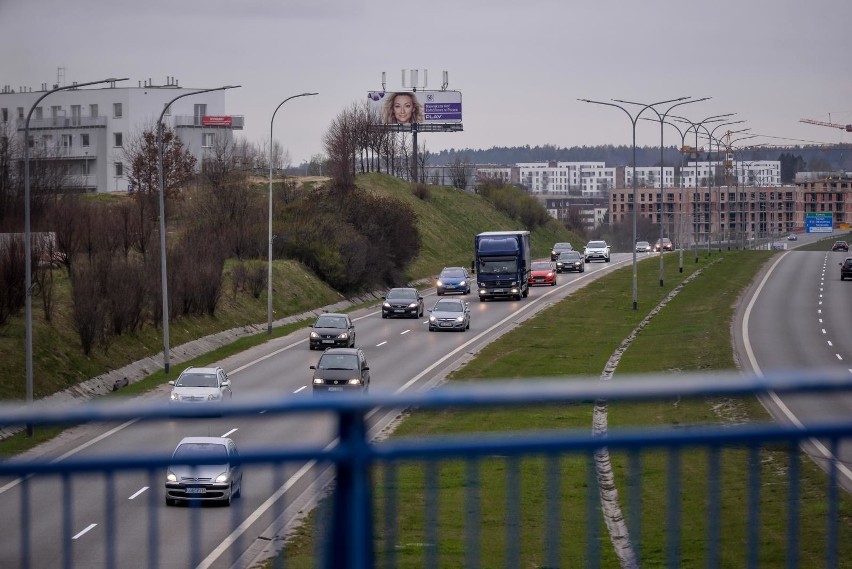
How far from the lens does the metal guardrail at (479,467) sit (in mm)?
3779

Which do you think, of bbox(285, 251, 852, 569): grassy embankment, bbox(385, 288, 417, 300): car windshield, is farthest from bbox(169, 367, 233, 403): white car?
bbox(385, 288, 417, 300): car windshield

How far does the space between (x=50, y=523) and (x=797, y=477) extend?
2.85m

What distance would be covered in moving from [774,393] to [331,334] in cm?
3791

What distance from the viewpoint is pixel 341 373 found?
100 feet

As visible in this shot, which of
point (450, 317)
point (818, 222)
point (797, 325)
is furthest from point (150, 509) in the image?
point (818, 222)

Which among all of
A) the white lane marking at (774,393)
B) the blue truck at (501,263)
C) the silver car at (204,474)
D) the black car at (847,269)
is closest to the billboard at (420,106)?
the white lane marking at (774,393)

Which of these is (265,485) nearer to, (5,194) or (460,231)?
(5,194)

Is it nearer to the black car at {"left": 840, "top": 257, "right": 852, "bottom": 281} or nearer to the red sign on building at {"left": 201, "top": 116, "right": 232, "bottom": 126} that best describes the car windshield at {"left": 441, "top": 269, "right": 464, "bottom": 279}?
the black car at {"left": 840, "top": 257, "right": 852, "bottom": 281}

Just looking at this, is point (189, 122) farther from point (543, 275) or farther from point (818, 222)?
point (818, 222)

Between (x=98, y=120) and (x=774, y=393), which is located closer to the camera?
(x=774, y=393)

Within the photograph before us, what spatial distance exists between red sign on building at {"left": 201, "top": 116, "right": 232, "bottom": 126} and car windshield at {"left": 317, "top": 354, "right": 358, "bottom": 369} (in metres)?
75.6

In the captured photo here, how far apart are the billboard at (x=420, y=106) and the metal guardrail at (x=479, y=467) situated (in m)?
113

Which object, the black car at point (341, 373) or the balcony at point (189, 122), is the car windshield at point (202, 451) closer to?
the black car at point (341, 373)

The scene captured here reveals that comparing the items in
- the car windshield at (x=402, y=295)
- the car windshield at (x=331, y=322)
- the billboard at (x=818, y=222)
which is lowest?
the car windshield at (x=331, y=322)
